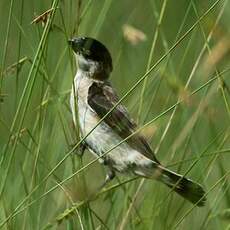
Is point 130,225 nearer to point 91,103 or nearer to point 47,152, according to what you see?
point 47,152

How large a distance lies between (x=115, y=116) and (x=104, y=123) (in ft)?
0.60

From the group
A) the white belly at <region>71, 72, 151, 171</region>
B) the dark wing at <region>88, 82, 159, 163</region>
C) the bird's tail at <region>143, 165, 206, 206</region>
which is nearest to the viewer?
the bird's tail at <region>143, 165, 206, 206</region>

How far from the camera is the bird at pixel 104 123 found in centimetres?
518

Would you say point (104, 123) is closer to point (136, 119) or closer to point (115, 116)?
point (115, 116)

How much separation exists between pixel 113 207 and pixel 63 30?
3.29 feet

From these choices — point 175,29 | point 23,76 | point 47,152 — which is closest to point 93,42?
point 47,152

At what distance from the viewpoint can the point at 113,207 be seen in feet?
15.2

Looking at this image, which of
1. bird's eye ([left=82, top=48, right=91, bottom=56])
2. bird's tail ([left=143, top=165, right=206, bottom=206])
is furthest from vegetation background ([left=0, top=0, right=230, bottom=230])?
bird's eye ([left=82, top=48, right=91, bottom=56])

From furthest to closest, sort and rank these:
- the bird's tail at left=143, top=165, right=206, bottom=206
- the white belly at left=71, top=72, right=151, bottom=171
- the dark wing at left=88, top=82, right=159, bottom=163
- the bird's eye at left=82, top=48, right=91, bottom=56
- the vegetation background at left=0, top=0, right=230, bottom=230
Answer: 1. the bird's eye at left=82, top=48, right=91, bottom=56
2. the white belly at left=71, top=72, right=151, bottom=171
3. the dark wing at left=88, top=82, right=159, bottom=163
4. the bird's tail at left=143, top=165, right=206, bottom=206
5. the vegetation background at left=0, top=0, right=230, bottom=230

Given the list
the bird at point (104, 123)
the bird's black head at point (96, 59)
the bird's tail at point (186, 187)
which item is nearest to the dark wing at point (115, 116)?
the bird at point (104, 123)

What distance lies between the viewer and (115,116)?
526 centimetres

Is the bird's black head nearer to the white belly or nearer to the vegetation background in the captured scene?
the vegetation background

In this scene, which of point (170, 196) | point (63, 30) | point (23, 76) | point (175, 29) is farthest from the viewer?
point (175, 29)

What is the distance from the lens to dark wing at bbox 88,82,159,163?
516 centimetres
